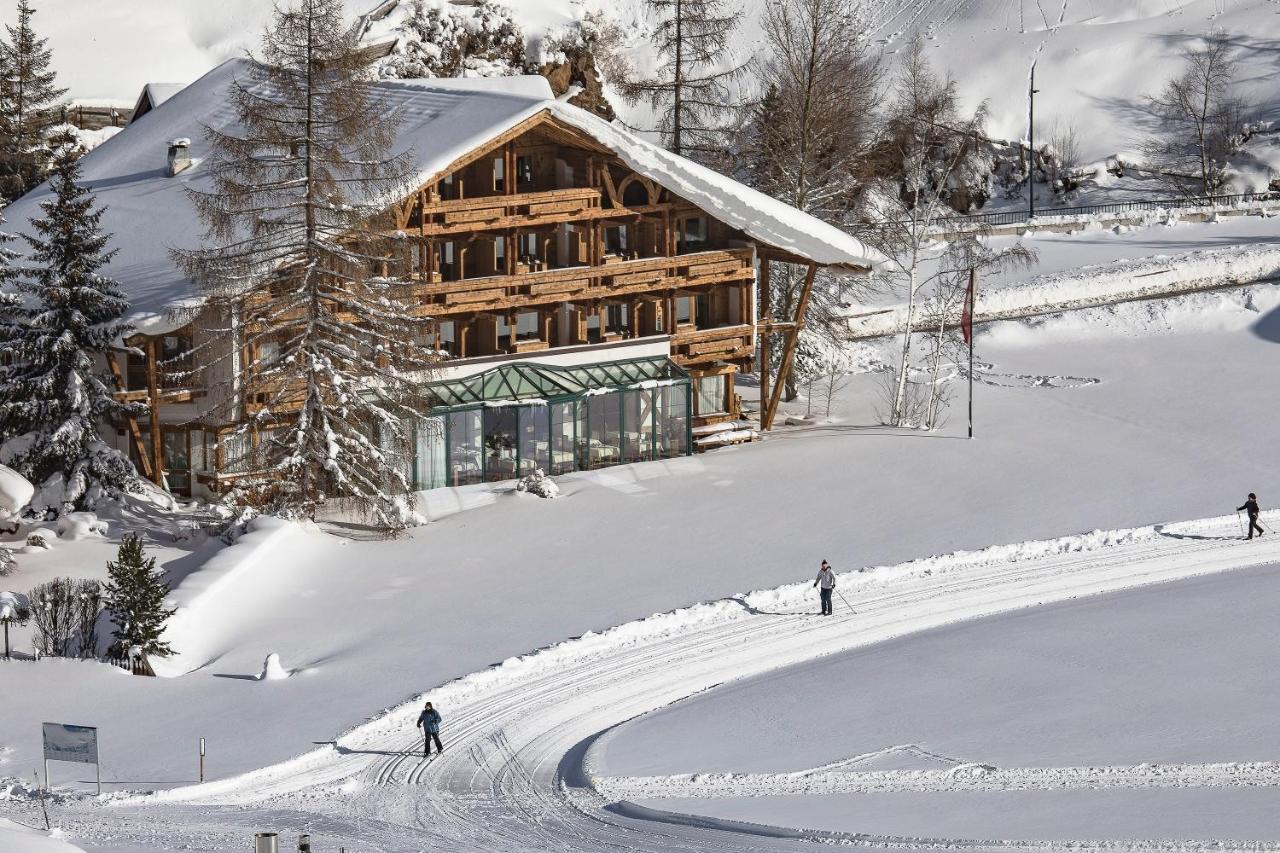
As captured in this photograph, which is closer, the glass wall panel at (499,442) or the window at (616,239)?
the glass wall panel at (499,442)

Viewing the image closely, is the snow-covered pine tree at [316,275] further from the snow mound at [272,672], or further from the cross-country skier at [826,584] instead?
the cross-country skier at [826,584]

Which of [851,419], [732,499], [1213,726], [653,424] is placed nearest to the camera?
[1213,726]

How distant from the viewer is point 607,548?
4247cm

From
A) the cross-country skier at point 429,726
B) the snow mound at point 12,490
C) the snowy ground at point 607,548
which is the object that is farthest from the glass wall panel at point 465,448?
the cross-country skier at point 429,726

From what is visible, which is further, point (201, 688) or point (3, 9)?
point (3, 9)

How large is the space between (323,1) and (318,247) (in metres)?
5.33

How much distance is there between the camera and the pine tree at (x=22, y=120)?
2670 inches

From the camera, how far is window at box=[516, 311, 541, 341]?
A: 4994cm

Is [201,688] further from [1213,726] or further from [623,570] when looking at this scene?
[1213,726]

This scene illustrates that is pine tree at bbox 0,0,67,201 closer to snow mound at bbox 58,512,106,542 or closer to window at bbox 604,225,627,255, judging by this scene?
window at bbox 604,225,627,255

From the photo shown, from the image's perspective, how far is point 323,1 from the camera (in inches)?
1625

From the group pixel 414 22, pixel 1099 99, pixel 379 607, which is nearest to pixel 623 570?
pixel 379 607

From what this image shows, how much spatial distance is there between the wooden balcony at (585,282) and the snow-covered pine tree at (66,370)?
743cm

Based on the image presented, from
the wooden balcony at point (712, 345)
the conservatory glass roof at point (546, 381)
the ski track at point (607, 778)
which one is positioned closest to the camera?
the ski track at point (607, 778)
